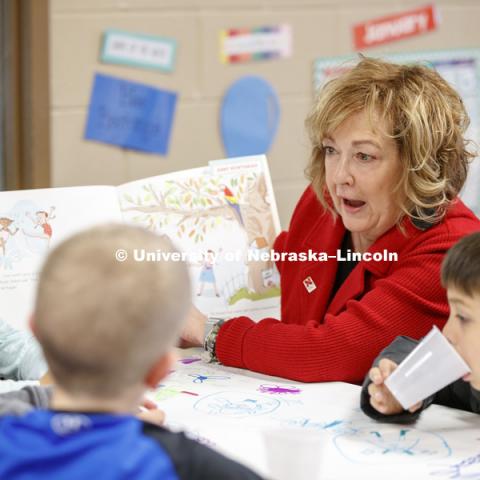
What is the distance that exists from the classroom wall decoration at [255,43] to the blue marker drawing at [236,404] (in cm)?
126

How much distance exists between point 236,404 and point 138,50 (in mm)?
1291

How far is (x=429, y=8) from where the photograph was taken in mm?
2570

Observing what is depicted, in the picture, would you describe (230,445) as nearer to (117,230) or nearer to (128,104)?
→ (117,230)

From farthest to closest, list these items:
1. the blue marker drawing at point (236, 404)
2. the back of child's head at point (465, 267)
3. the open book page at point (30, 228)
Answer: the open book page at point (30, 228) < the blue marker drawing at point (236, 404) < the back of child's head at point (465, 267)

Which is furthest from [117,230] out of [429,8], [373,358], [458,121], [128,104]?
[429,8]

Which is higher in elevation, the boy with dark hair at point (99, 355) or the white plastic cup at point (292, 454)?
the boy with dark hair at point (99, 355)

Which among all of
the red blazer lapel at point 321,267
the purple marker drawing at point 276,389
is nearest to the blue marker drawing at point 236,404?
the purple marker drawing at point 276,389

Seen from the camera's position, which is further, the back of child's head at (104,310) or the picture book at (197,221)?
the picture book at (197,221)

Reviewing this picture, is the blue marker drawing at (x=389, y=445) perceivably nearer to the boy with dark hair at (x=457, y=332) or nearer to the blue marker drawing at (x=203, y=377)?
the boy with dark hair at (x=457, y=332)

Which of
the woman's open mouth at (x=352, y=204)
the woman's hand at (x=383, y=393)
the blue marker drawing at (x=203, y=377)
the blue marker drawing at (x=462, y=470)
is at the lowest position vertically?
the blue marker drawing at (x=462, y=470)

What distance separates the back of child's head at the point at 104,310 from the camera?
0.71 m

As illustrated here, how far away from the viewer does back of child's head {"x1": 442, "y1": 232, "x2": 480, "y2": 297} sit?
1.17 m

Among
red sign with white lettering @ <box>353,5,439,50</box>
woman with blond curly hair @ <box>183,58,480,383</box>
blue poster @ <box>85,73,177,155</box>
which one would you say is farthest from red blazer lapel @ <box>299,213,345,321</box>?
red sign with white lettering @ <box>353,5,439,50</box>

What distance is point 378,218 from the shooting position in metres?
1.60
